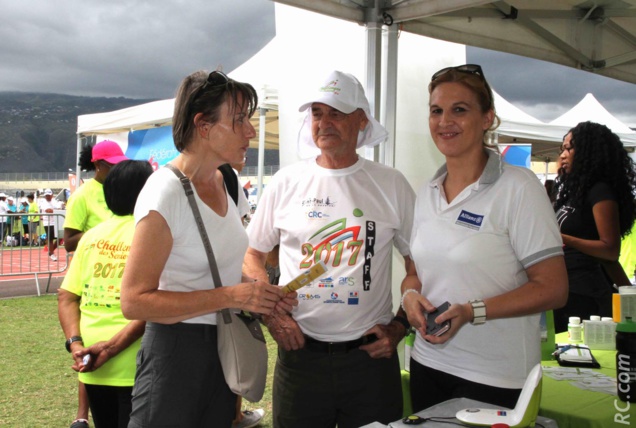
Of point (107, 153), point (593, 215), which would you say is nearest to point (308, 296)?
point (593, 215)

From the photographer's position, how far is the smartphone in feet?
5.29

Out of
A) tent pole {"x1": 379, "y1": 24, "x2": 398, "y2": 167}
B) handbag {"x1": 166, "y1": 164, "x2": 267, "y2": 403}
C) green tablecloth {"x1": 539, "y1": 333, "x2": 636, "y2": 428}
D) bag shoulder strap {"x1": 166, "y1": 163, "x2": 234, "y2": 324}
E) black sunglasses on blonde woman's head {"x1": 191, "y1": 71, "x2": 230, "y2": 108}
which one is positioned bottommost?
green tablecloth {"x1": 539, "y1": 333, "x2": 636, "y2": 428}

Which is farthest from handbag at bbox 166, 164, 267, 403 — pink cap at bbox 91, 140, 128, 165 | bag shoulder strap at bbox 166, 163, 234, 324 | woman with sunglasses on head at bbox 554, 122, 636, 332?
pink cap at bbox 91, 140, 128, 165

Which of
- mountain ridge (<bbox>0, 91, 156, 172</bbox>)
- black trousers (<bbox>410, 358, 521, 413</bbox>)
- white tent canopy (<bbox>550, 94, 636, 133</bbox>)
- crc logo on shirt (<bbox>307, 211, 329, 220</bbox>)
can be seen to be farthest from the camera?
mountain ridge (<bbox>0, 91, 156, 172</bbox>)

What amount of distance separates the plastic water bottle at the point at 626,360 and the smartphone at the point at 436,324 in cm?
53

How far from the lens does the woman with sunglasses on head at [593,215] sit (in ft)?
10.6

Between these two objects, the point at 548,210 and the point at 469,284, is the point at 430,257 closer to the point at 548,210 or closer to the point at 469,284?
the point at 469,284

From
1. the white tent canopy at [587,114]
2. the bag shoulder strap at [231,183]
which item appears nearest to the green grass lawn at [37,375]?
the bag shoulder strap at [231,183]

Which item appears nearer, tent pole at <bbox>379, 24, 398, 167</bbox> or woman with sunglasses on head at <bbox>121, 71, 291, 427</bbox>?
woman with sunglasses on head at <bbox>121, 71, 291, 427</bbox>

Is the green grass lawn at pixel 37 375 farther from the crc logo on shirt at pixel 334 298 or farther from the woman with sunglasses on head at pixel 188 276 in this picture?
the woman with sunglasses on head at pixel 188 276

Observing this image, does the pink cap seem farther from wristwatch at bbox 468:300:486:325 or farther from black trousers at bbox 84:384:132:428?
wristwatch at bbox 468:300:486:325

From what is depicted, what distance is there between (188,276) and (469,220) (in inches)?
33.5

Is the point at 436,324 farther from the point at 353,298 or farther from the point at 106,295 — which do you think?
the point at 106,295

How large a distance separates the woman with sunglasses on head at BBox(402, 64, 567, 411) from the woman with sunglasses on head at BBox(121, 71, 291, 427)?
53 centimetres
